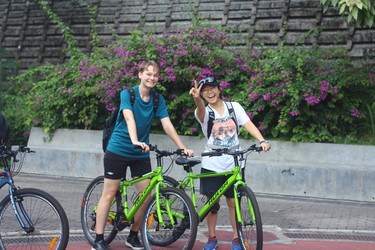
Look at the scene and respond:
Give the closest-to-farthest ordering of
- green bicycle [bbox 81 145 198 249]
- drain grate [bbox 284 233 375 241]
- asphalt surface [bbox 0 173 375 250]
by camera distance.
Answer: green bicycle [bbox 81 145 198 249]
asphalt surface [bbox 0 173 375 250]
drain grate [bbox 284 233 375 241]

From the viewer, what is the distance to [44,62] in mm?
14555

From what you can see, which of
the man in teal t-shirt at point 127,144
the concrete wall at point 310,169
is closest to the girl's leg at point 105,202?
the man in teal t-shirt at point 127,144

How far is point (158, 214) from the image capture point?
5.25 meters

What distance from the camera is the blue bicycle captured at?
491 cm

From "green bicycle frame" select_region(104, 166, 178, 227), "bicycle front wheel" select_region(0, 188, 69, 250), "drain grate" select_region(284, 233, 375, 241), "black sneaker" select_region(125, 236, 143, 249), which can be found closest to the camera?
"bicycle front wheel" select_region(0, 188, 69, 250)

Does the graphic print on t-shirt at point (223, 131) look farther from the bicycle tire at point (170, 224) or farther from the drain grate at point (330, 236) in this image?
Answer: the drain grate at point (330, 236)

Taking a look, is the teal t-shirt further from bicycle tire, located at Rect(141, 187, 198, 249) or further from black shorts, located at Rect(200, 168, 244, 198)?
black shorts, located at Rect(200, 168, 244, 198)

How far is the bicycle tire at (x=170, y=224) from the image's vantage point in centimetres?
505

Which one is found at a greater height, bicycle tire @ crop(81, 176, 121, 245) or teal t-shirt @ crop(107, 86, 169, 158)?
teal t-shirt @ crop(107, 86, 169, 158)

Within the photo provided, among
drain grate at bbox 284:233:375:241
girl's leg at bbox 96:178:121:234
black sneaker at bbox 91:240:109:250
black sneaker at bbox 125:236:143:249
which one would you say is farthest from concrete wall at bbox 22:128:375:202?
black sneaker at bbox 91:240:109:250

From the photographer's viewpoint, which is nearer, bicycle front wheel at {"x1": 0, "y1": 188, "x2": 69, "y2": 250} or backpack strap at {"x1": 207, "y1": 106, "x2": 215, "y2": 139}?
bicycle front wheel at {"x1": 0, "y1": 188, "x2": 69, "y2": 250}

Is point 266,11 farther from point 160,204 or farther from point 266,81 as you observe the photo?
point 160,204

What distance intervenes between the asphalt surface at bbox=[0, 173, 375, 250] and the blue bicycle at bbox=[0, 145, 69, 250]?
818 mm

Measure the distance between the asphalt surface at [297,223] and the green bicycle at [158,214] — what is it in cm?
21
